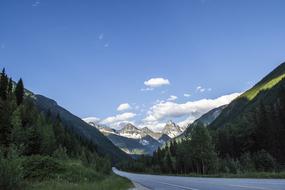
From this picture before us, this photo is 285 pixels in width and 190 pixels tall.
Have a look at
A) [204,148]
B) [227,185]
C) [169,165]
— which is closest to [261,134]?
[204,148]

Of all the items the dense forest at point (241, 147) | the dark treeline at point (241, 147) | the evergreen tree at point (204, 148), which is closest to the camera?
the dense forest at point (241, 147)

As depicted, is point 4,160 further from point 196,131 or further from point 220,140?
point 220,140

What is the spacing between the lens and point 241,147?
130 meters

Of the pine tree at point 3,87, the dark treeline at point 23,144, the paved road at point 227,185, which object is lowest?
the paved road at point 227,185

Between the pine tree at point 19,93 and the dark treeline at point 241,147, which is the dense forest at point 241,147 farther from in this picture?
the pine tree at point 19,93

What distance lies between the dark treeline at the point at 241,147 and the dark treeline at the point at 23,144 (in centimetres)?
2307

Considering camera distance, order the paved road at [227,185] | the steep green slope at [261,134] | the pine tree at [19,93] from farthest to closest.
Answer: the pine tree at [19,93]
the steep green slope at [261,134]
the paved road at [227,185]

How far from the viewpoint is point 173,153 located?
511 feet

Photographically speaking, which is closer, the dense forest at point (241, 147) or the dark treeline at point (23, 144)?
the dark treeline at point (23, 144)

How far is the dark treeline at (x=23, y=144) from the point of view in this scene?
14.2m

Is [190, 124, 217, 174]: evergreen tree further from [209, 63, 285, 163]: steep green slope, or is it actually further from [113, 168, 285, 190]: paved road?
[113, 168, 285, 190]: paved road

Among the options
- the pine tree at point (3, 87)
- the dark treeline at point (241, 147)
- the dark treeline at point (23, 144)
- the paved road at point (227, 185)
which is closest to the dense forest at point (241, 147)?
the dark treeline at point (241, 147)

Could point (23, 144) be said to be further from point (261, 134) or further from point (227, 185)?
point (261, 134)

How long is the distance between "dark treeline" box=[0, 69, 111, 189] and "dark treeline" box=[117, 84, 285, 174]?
2307cm
